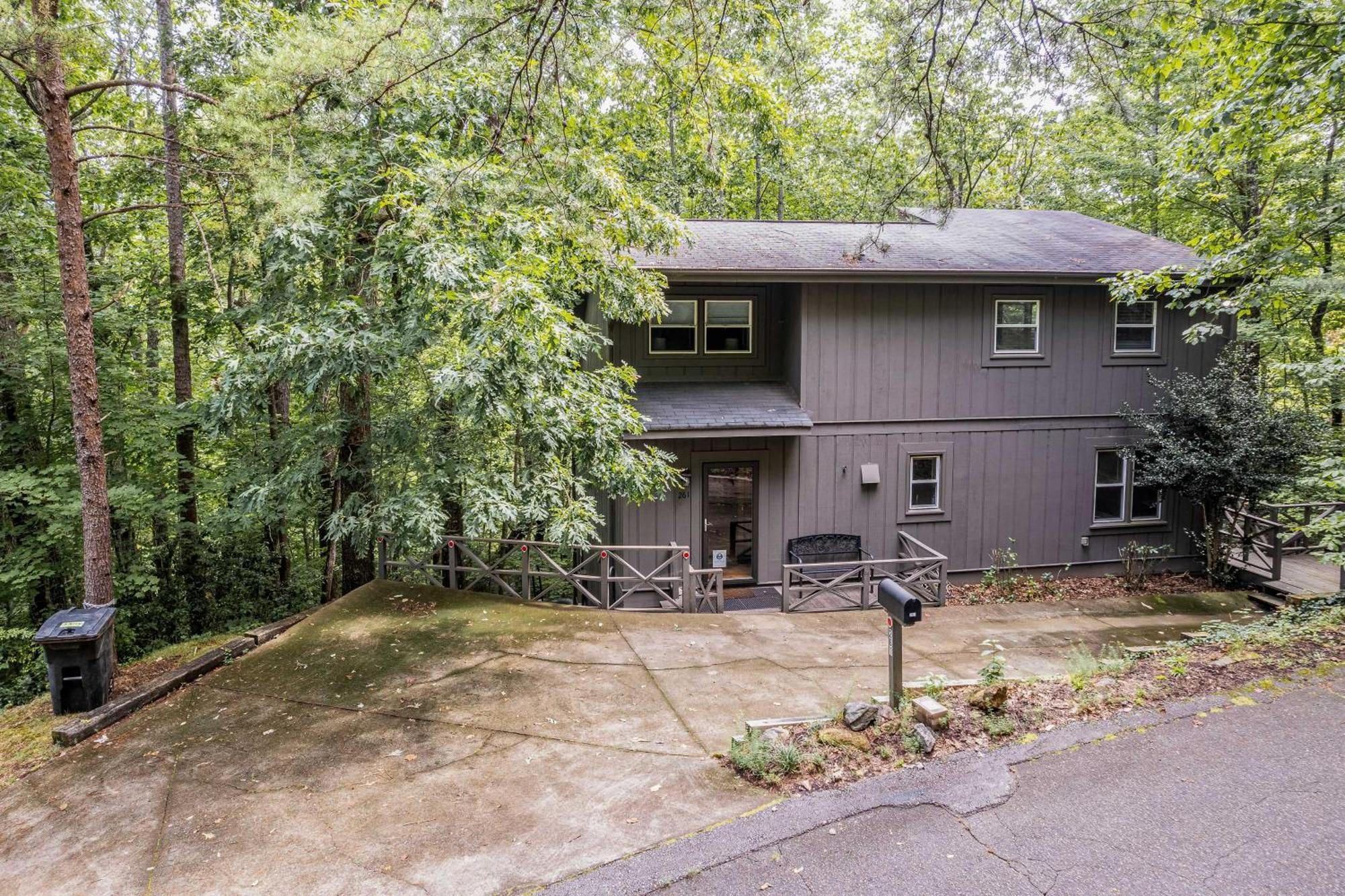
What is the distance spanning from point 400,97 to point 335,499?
6.88m

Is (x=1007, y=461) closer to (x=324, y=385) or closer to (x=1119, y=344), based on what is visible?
(x=1119, y=344)

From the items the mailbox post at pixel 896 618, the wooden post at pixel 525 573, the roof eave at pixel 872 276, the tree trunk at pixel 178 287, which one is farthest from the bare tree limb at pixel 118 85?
the mailbox post at pixel 896 618

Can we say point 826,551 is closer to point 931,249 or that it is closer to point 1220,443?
point 931,249

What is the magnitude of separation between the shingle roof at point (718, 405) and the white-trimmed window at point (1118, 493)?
18.1ft

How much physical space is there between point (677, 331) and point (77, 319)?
7.31 m

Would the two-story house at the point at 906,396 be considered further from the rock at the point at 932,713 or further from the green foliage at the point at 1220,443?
the rock at the point at 932,713

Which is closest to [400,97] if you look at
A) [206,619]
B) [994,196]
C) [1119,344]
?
[206,619]

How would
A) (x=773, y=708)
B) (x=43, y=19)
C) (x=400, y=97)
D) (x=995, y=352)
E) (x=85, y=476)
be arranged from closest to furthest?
(x=43, y=19) → (x=773, y=708) → (x=85, y=476) → (x=400, y=97) → (x=995, y=352)

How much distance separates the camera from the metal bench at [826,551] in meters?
10.4

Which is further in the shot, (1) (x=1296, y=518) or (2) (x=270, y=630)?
(1) (x=1296, y=518)

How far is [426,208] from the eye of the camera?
6.33 m

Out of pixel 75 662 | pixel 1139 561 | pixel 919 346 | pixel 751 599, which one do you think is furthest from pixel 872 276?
pixel 75 662

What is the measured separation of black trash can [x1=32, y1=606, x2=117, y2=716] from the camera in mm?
5379

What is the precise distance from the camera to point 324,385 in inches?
298
